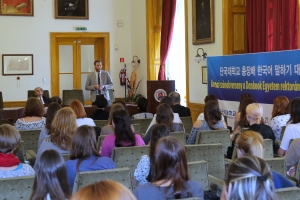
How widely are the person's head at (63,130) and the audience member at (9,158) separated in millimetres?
873

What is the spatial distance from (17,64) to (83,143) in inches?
411

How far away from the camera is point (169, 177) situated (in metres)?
2.85

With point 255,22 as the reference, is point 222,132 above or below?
below

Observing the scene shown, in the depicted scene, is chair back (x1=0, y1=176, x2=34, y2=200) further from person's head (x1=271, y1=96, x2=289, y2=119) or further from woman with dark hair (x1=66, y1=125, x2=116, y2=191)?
person's head (x1=271, y1=96, x2=289, y2=119)

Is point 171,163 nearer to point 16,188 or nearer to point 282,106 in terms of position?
point 16,188

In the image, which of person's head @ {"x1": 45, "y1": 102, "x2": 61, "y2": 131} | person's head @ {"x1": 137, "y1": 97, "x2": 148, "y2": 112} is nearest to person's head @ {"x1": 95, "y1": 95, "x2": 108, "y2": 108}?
person's head @ {"x1": 137, "y1": 97, "x2": 148, "y2": 112}

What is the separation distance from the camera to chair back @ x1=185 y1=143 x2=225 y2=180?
4.50 m

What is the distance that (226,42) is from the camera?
958 cm

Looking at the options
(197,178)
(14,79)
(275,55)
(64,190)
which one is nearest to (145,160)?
(197,178)

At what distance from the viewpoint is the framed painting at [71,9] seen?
13602mm

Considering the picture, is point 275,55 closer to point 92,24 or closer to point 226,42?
point 226,42

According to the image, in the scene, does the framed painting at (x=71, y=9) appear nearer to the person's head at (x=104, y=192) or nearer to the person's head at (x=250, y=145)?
the person's head at (x=250, y=145)

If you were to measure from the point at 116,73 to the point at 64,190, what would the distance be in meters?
11.8

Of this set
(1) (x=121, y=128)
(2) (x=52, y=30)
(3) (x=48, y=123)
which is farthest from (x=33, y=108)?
(2) (x=52, y=30)
